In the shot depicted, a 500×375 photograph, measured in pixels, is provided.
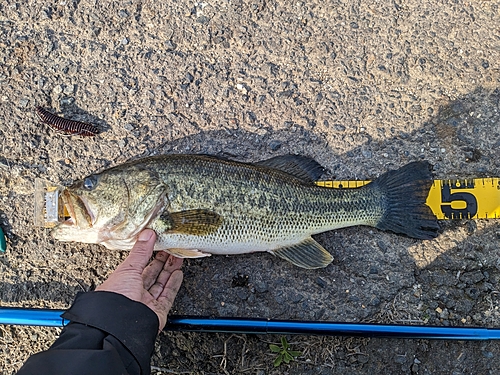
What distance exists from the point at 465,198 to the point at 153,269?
276cm

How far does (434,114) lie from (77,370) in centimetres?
351

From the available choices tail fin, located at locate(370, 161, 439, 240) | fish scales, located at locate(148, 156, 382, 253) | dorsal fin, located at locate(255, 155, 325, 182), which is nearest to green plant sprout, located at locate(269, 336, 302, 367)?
fish scales, located at locate(148, 156, 382, 253)

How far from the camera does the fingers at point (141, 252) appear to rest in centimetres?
296

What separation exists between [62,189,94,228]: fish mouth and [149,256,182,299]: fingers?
2.40ft

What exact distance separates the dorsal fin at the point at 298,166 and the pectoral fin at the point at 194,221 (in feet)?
2.18

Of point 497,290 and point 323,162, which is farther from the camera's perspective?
point 323,162

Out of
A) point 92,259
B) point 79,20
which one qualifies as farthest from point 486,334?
point 79,20

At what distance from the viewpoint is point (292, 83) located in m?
3.84

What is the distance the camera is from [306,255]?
3373 millimetres

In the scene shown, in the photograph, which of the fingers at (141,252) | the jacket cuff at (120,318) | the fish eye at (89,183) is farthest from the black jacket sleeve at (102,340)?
the fish eye at (89,183)

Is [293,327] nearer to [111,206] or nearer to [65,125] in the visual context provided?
[111,206]

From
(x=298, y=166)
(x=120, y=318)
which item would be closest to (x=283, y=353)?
(x=120, y=318)

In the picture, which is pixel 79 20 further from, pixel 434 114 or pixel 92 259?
pixel 434 114

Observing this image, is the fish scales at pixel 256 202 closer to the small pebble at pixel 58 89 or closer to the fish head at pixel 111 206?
the fish head at pixel 111 206
